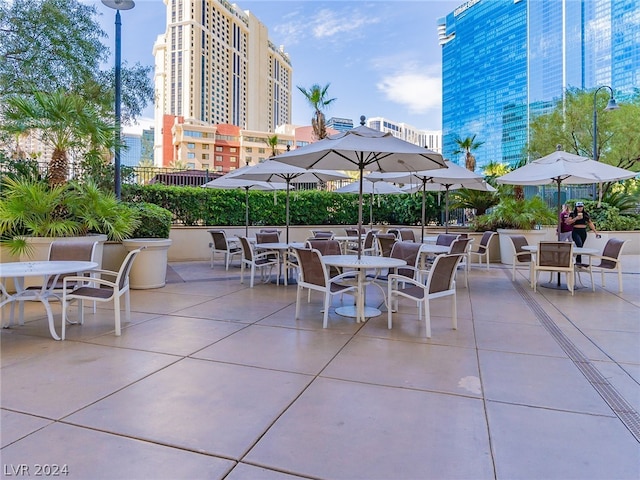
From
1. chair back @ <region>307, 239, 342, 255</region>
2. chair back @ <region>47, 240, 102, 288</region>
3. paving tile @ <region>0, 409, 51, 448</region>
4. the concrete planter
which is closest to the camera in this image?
paving tile @ <region>0, 409, 51, 448</region>

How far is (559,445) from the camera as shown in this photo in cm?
222

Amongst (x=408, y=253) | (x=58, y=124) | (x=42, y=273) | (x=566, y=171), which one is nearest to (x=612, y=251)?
(x=566, y=171)

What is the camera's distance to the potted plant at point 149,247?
22.6 feet

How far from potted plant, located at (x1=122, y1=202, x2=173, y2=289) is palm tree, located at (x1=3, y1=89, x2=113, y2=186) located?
1.36 metres

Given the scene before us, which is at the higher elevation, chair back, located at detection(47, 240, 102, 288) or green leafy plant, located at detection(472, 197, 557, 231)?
green leafy plant, located at detection(472, 197, 557, 231)

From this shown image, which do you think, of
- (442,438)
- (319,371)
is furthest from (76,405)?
(442,438)

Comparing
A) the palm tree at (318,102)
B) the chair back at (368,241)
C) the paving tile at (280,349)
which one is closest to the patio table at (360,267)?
the paving tile at (280,349)

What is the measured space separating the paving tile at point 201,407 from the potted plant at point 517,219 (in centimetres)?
975

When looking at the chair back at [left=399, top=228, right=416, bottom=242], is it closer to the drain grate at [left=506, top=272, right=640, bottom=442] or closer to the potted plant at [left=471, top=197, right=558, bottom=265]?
the potted plant at [left=471, top=197, right=558, bottom=265]

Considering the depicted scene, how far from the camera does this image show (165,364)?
3404 mm

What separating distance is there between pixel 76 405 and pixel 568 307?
20.2ft

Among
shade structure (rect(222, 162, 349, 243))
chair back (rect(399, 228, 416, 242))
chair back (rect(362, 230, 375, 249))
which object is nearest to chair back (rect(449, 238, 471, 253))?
chair back (rect(362, 230, 375, 249))

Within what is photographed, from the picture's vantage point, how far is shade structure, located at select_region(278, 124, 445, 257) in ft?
15.2

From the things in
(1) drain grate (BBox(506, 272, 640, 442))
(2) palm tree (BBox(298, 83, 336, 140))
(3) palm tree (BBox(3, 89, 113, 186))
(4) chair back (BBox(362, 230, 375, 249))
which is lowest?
(1) drain grate (BBox(506, 272, 640, 442))
